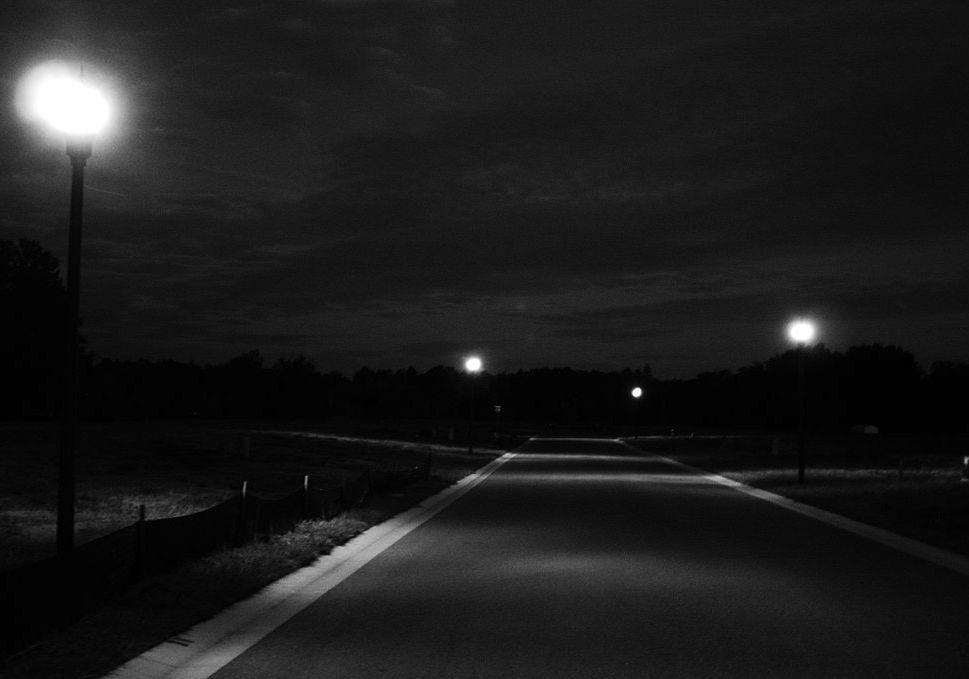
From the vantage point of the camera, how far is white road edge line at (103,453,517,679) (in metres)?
7.34

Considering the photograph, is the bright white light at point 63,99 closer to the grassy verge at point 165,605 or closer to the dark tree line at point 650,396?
the grassy verge at point 165,605

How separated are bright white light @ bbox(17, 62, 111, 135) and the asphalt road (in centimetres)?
525

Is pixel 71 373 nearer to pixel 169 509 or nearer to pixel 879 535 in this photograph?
pixel 169 509

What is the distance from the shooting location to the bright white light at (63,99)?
10.1 metres

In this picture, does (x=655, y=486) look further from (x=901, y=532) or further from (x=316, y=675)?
(x=316, y=675)

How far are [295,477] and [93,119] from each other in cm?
2021

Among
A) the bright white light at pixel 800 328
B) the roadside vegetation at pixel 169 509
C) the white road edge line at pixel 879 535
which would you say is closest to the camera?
the roadside vegetation at pixel 169 509

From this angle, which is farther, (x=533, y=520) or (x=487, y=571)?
(x=533, y=520)

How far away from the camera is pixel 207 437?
4512cm

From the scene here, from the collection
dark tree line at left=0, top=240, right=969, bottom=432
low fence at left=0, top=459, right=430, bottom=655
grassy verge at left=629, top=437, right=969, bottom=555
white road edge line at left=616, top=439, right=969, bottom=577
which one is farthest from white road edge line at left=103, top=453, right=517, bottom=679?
dark tree line at left=0, top=240, right=969, bottom=432

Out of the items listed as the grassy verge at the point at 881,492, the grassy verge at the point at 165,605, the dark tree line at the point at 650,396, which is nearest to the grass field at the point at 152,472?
the grassy verge at the point at 165,605

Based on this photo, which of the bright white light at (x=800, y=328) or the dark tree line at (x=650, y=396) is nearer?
the bright white light at (x=800, y=328)

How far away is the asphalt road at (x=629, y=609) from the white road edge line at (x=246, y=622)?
0.60 feet

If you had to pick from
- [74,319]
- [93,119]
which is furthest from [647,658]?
[93,119]
